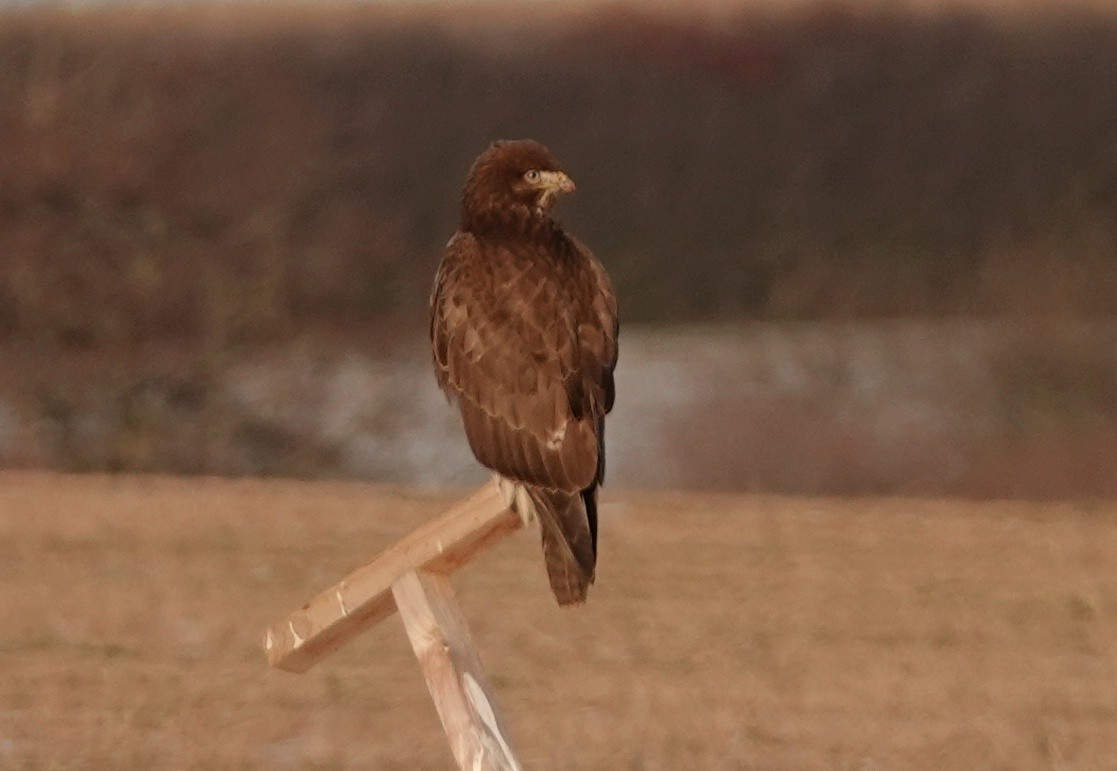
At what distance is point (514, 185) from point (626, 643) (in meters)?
6.92

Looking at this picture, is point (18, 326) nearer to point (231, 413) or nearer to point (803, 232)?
point (231, 413)

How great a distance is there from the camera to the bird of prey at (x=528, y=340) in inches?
249

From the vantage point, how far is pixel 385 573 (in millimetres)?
5984

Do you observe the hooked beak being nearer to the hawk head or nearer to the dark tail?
the hawk head

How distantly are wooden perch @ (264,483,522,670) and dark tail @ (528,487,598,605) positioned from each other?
0.33 ft

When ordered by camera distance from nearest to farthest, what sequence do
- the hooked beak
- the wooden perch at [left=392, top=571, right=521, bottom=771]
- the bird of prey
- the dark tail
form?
the wooden perch at [left=392, top=571, right=521, bottom=771]
the dark tail
the bird of prey
the hooked beak

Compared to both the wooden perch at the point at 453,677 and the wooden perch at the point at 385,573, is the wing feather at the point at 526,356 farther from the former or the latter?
the wooden perch at the point at 453,677

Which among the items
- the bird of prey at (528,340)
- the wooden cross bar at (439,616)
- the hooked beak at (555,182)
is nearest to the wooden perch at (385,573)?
the wooden cross bar at (439,616)

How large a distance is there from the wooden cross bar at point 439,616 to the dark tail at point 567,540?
0.11 m

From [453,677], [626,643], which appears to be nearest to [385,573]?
[453,677]

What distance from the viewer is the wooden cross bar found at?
5.90 metres

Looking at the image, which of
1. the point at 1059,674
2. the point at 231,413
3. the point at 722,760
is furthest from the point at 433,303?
the point at 231,413

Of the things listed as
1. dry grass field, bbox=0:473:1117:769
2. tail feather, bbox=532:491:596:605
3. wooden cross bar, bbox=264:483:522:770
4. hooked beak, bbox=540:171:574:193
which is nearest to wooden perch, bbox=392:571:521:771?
wooden cross bar, bbox=264:483:522:770

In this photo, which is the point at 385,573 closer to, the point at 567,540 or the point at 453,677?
the point at 453,677
